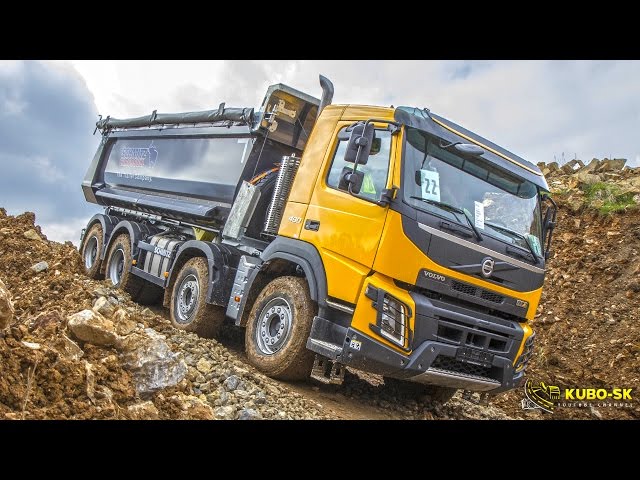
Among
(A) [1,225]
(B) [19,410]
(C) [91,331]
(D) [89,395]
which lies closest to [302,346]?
(C) [91,331]

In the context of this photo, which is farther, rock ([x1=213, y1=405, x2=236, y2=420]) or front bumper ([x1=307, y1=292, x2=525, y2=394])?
front bumper ([x1=307, y1=292, x2=525, y2=394])

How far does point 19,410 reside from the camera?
3.50 metres

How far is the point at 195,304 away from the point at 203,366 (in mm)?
2103

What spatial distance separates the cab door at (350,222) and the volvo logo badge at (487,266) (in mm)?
1115

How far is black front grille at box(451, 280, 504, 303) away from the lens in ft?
18.8

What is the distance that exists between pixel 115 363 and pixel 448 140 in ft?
12.2

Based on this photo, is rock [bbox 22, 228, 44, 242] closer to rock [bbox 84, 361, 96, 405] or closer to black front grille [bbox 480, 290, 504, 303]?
rock [bbox 84, 361, 96, 405]

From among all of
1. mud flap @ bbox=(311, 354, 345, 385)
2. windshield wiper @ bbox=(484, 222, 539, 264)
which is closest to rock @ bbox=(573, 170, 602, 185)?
windshield wiper @ bbox=(484, 222, 539, 264)

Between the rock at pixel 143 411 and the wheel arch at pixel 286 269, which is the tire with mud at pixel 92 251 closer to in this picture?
the wheel arch at pixel 286 269

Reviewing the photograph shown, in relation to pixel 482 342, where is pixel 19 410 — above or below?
below

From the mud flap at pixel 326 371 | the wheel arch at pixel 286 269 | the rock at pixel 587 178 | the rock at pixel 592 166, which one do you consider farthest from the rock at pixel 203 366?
the rock at pixel 592 166

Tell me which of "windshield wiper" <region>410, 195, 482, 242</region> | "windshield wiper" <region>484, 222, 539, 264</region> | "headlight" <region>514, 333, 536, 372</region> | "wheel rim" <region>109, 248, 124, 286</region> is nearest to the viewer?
"windshield wiper" <region>410, 195, 482, 242</region>

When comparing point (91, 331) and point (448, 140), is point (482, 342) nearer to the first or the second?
point (448, 140)

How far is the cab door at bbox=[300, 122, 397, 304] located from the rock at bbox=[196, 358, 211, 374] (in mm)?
1472
